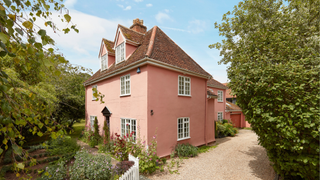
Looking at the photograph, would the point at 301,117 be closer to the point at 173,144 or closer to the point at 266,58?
the point at 266,58

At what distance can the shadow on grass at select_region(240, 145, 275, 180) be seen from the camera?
758 centimetres

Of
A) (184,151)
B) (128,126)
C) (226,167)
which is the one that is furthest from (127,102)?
(226,167)

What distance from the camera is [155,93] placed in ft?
31.1

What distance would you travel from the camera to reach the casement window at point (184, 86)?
11228mm

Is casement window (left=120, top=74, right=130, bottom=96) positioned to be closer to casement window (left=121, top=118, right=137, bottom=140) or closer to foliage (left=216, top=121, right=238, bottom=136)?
casement window (left=121, top=118, right=137, bottom=140)

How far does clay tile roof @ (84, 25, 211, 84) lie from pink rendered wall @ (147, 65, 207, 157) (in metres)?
0.87

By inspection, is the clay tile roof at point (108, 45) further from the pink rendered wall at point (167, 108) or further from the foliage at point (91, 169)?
the foliage at point (91, 169)

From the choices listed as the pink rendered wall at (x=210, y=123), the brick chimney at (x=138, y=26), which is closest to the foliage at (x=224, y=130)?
the pink rendered wall at (x=210, y=123)

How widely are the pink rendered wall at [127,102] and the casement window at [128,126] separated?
1.05 ft

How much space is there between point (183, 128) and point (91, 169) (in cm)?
661

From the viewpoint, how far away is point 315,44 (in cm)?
685

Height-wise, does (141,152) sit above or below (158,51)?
below

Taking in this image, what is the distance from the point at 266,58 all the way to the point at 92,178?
8.87 m

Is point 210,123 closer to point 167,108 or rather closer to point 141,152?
point 167,108
